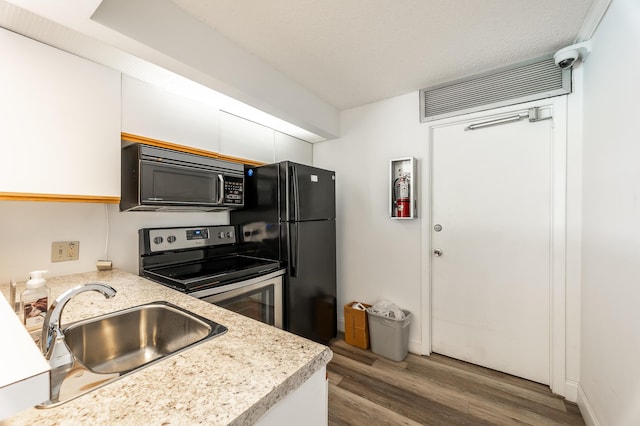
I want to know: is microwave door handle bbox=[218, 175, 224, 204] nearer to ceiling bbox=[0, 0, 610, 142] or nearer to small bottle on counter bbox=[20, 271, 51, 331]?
ceiling bbox=[0, 0, 610, 142]

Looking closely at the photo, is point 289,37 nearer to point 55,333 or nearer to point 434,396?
point 55,333

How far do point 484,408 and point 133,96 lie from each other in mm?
2931

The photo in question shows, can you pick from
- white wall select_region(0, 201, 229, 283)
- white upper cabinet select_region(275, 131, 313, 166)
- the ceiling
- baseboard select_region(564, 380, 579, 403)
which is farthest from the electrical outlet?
baseboard select_region(564, 380, 579, 403)

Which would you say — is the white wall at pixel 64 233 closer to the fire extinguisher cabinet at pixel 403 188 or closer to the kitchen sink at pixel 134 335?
the kitchen sink at pixel 134 335

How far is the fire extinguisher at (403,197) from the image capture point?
2.42 metres

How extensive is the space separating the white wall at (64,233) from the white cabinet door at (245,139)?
2.37 feet

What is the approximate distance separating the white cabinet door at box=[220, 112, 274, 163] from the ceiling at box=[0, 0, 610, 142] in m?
0.11

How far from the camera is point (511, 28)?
1654mm

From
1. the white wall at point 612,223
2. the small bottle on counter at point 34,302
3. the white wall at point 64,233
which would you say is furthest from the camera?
the white wall at point 64,233

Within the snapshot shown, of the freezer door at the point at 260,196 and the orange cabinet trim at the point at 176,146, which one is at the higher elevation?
the orange cabinet trim at the point at 176,146

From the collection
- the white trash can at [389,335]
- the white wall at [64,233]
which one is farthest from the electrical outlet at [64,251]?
the white trash can at [389,335]

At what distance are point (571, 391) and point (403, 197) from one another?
1738mm

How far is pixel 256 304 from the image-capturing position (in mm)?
1985

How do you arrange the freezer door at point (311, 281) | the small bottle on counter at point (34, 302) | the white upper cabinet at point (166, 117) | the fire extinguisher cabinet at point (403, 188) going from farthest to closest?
the fire extinguisher cabinet at point (403, 188) < the freezer door at point (311, 281) < the white upper cabinet at point (166, 117) < the small bottle on counter at point (34, 302)
